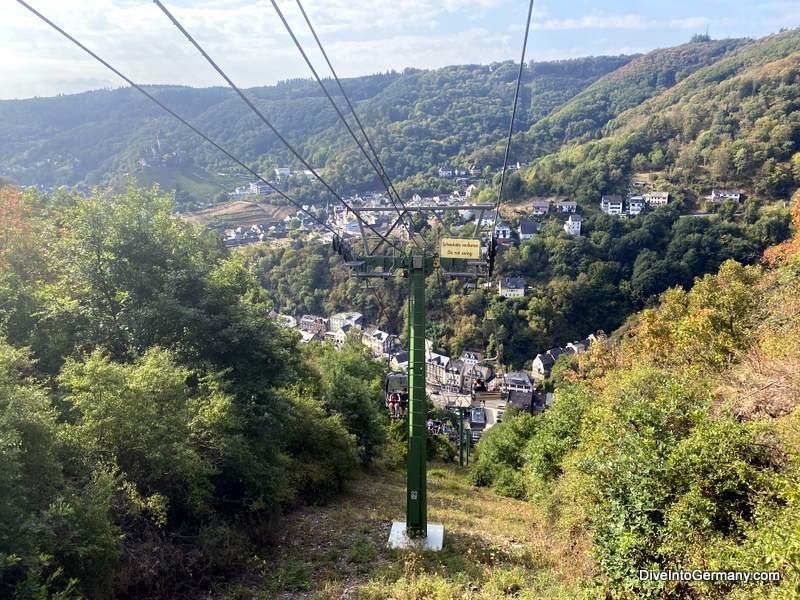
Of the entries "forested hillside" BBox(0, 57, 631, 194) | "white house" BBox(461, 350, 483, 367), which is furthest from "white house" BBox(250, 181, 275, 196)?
"white house" BBox(461, 350, 483, 367)

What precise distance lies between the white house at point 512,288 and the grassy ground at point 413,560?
4703 centimetres

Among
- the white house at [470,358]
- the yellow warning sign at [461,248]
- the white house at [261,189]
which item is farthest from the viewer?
the white house at [261,189]

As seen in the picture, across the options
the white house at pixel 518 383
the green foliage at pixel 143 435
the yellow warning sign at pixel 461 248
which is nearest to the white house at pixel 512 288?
the white house at pixel 518 383

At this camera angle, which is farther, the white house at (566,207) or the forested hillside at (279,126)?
the forested hillside at (279,126)

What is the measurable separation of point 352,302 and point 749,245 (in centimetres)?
5155

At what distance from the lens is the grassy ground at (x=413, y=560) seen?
22.5 ft

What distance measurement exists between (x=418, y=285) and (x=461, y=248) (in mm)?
1108

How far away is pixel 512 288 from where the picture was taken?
58.3 metres

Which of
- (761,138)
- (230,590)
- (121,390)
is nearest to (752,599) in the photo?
(230,590)

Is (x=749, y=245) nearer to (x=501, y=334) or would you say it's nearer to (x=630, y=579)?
(x=501, y=334)

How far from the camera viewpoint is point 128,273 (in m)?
11.5

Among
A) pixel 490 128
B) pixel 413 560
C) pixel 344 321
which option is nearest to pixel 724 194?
pixel 344 321

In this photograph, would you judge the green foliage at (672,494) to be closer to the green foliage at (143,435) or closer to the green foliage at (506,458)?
the green foliage at (143,435)

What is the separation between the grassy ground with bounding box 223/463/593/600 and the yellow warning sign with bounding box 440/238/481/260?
5.32 meters
